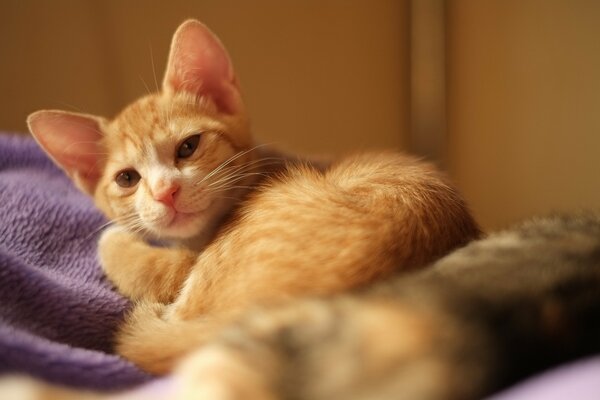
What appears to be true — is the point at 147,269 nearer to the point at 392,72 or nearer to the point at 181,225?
the point at 181,225

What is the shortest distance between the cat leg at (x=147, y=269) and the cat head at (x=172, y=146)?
0.13 ft

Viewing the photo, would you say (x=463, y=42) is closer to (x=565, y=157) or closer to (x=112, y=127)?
(x=565, y=157)

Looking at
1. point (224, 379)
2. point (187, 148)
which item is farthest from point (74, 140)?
point (224, 379)

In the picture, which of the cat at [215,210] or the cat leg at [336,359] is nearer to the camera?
the cat leg at [336,359]

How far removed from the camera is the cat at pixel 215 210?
760mm

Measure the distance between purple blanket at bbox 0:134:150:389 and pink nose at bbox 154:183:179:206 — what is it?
20cm

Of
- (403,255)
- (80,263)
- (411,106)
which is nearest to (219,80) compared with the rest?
(80,263)

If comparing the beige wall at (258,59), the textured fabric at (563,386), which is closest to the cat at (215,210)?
the textured fabric at (563,386)

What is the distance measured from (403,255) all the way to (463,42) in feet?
4.29

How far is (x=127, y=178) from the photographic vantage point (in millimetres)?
1112

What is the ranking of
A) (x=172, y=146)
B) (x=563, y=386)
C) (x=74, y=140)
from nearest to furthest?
(x=563, y=386)
(x=172, y=146)
(x=74, y=140)

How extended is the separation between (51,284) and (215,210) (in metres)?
0.31

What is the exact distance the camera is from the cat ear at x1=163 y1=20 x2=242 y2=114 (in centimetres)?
111

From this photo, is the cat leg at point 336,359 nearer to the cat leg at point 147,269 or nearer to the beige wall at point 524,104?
the cat leg at point 147,269
